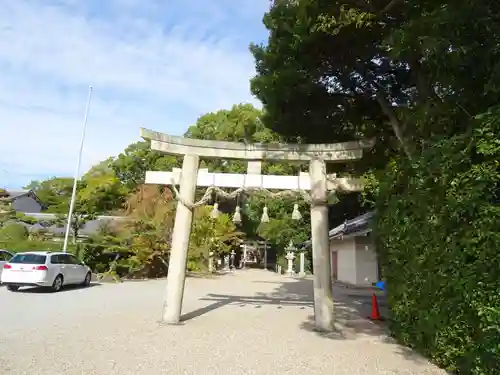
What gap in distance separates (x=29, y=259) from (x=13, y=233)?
12.5 m

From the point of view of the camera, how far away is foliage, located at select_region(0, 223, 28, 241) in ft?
81.9

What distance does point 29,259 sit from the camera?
1467 centimetres

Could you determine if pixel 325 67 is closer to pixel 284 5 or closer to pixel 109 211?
pixel 284 5

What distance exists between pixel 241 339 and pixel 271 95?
529 cm

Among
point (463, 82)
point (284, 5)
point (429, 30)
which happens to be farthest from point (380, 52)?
point (463, 82)

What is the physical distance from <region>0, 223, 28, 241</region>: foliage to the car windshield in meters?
11.6

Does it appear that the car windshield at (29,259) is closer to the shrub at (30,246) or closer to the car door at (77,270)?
the car door at (77,270)

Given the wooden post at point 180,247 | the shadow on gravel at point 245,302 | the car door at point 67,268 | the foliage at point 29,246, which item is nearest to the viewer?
the wooden post at point 180,247

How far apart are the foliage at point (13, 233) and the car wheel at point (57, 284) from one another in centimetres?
1190

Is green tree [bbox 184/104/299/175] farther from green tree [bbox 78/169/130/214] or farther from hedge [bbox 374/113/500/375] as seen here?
hedge [bbox 374/113/500/375]

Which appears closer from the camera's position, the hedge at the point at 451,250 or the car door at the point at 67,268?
the hedge at the point at 451,250

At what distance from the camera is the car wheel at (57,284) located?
14.8 m

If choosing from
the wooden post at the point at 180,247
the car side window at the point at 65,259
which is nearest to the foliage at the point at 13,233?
the car side window at the point at 65,259

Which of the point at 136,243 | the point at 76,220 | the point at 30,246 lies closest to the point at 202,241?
the point at 136,243
